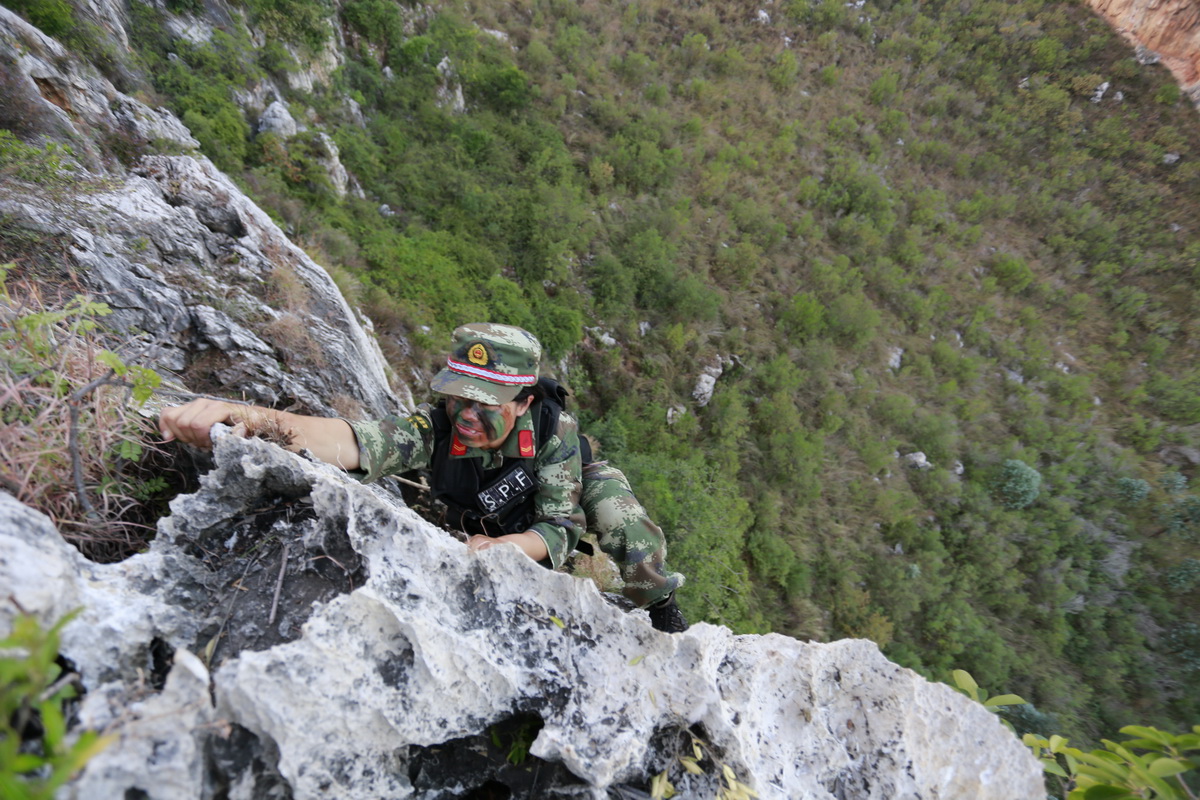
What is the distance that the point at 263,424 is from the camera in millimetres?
1848

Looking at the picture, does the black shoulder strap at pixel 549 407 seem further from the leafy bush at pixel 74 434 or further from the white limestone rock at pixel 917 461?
the white limestone rock at pixel 917 461

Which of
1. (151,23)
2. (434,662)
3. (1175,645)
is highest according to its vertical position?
(434,662)

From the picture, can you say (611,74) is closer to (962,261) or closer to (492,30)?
(492,30)

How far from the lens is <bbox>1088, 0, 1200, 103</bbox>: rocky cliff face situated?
15414mm

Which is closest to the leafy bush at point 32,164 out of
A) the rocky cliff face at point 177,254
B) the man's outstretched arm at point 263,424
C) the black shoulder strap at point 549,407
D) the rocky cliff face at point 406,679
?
the rocky cliff face at point 177,254

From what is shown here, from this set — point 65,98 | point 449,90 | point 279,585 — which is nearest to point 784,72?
point 449,90

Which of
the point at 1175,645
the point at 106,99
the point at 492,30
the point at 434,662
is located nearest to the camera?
the point at 434,662

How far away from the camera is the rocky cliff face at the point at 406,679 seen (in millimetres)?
1093

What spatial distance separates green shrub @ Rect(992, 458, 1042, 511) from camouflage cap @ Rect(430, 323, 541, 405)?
446 inches

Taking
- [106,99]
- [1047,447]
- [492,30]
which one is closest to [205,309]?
[106,99]

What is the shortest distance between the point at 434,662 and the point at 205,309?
2.86 metres

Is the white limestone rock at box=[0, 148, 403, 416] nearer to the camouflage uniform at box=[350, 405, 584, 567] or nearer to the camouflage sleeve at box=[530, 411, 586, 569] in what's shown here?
the camouflage uniform at box=[350, 405, 584, 567]

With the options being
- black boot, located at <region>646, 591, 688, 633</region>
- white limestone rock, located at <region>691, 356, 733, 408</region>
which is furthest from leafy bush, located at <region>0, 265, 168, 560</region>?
white limestone rock, located at <region>691, 356, 733, 408</region>

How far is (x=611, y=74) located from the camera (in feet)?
36.8
